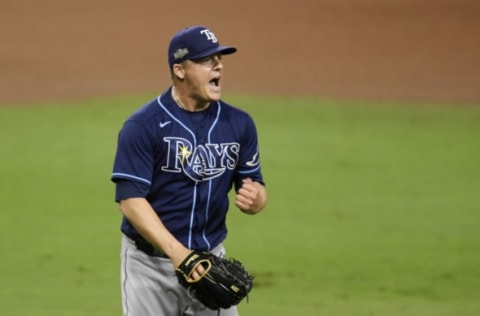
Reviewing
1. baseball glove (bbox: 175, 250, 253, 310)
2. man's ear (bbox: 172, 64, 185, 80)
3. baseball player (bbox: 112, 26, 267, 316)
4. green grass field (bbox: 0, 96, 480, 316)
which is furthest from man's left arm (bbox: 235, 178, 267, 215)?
green grass field (bbox: 0, 96, 480, 316)

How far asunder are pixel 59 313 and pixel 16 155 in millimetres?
5396

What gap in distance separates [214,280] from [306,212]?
19.6 feet

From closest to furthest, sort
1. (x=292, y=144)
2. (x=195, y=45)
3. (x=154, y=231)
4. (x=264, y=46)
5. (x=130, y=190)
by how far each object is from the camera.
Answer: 1. (x=154, y=231)
2. (x=130, y=190)
3. (x=195, y=45)
4. (x=292, y=144)
5. (x=264, y=46)

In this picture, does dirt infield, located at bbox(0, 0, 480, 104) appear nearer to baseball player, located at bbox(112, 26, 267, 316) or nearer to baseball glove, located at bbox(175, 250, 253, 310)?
baseball player, located at bbox(112, 26, 267, 316)

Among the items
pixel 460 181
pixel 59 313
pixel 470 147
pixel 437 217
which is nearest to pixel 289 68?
pixel 470 147

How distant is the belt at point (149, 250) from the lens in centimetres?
527

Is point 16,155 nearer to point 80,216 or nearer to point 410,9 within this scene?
point 80,216

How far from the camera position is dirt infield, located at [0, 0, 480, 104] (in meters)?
17.3

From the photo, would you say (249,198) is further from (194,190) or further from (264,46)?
(264,46)

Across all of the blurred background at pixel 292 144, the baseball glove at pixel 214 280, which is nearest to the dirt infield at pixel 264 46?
the blurred background at pixel 292 144

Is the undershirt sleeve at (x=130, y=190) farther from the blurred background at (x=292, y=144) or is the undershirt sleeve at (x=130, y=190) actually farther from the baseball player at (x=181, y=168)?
the blurred background at (x=292, y=144)

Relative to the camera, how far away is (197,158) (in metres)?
5.24

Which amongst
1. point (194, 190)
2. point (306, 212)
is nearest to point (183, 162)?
point (194, 190)

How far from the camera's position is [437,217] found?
35.4ft
